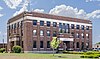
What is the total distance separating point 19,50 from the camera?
190 feet

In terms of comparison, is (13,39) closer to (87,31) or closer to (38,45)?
(38,45)

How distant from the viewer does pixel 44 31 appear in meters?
66.4

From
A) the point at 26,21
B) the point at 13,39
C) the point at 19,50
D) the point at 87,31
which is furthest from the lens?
the point at 87,31

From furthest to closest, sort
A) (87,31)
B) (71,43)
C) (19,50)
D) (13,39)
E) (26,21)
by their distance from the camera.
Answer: (87,31) → (71,43) → (13,39) → (26,21) → (19,50)

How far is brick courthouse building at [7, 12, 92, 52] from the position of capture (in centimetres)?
6341

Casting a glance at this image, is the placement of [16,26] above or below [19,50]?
above

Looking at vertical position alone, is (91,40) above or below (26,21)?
below

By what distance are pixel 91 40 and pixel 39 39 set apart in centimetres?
2200

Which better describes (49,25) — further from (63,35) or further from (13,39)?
(13,39)

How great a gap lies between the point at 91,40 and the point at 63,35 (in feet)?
46.9

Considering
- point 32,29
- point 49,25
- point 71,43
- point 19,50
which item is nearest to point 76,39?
point 71,43

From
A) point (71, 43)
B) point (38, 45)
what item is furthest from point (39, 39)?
point (71, 43)

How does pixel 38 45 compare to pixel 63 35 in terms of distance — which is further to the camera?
pixel 63 35

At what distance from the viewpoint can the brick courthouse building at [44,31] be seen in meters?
63.4
